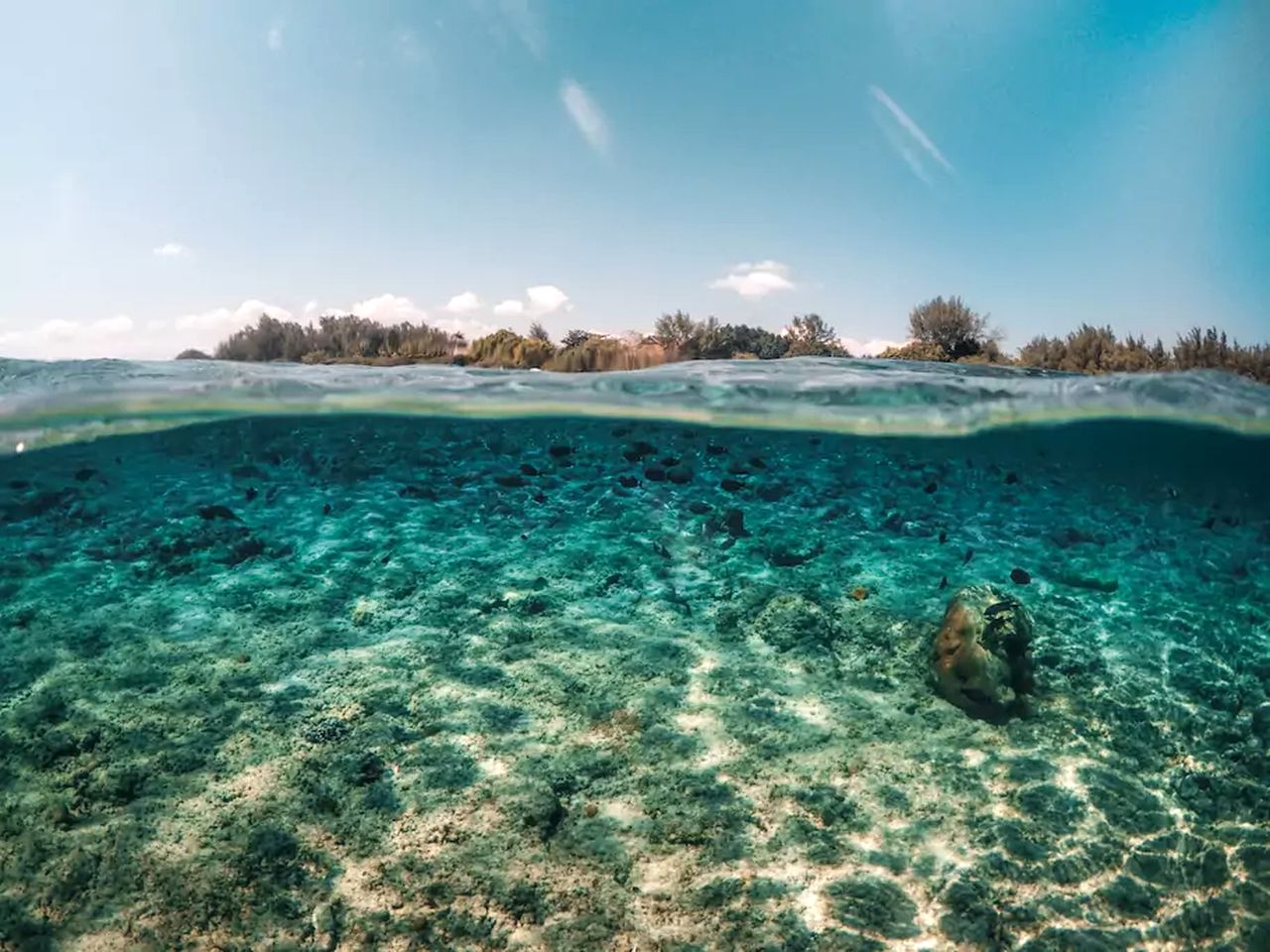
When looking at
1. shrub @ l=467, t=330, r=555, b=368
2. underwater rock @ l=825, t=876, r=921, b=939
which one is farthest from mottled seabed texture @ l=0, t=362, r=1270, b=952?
shrub @ l=467, t=330, r=555, b=368

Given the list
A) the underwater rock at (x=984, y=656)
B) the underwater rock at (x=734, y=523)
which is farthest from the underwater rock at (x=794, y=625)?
the underwater rock at (x=734, y=523)

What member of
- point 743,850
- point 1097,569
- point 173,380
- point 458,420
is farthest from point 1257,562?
point 173,380

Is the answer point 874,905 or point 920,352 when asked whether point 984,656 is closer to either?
point 874,905

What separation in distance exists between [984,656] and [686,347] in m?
13.0

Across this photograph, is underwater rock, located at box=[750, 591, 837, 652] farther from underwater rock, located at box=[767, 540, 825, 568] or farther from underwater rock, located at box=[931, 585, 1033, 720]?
underwater rock, located at box=[931, 585, 1033, 720]

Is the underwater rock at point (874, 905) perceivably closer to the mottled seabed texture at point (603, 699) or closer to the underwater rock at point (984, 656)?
the mottled seabed texture at point (603, 699)

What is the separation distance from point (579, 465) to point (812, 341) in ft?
35.3

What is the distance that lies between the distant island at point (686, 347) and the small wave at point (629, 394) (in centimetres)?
133

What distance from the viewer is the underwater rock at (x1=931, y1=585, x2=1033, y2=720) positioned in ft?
21.1

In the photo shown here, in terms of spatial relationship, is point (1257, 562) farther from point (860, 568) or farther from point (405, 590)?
point (405, 590)

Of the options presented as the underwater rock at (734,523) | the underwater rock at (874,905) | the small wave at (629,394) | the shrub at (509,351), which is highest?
the shrub at (509,351)

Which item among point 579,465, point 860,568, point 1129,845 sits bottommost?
point 1129,845

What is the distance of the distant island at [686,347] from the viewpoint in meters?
14.9

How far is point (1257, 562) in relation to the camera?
1116 centimetres
